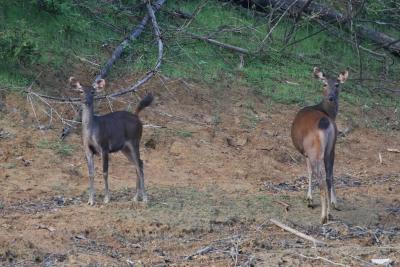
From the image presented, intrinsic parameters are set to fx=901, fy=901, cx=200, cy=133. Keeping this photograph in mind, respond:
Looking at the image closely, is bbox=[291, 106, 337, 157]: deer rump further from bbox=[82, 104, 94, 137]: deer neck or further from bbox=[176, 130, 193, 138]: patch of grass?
bbox=[82, 104, 94, 137]: deer neck

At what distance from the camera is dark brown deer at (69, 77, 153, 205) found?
1103 cm

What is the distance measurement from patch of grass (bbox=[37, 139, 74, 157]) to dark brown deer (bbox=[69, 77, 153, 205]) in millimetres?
1180

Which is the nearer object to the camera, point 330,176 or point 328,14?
point 330,176

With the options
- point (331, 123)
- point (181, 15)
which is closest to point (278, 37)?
point (181, 15)

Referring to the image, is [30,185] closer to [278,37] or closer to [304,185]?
[304,185]

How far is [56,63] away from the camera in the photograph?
14414 mm

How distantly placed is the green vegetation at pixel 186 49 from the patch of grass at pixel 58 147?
141cm

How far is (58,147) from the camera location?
492 inches

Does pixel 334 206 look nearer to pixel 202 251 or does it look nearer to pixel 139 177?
pixel 139 177

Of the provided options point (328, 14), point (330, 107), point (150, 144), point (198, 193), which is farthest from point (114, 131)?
point (328, 14)

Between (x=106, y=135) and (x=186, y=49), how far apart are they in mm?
5421

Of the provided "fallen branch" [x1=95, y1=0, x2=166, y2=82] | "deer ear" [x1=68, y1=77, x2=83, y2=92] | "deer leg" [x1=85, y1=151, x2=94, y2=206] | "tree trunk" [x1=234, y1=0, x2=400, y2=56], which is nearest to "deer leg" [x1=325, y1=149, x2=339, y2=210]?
"deer leg" [x1=85, y1=151, x2=94, y2=206]

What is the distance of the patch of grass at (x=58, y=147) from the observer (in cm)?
1236

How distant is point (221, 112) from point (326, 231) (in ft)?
15.8
